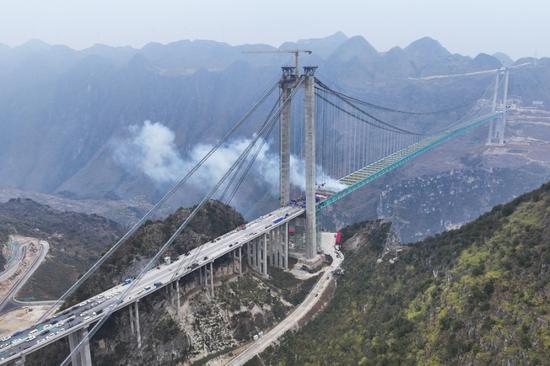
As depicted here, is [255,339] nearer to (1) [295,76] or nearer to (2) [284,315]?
(2) [284,315]

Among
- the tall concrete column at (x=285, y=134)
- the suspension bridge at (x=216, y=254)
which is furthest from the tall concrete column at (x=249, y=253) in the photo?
the tall concrete column at (x=285, y=134)

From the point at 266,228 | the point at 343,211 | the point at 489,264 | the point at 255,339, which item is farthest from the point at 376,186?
the point at 489,264

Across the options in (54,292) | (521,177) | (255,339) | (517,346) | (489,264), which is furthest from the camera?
(521,177)

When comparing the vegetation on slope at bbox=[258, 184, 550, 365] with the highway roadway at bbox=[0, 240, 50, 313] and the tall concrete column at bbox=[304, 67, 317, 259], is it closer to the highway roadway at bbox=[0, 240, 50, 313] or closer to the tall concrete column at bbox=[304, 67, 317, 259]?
the tall concrete column at bbox=[304, 67, 317, 259]

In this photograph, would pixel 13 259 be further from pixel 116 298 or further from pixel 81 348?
pixel 81 348

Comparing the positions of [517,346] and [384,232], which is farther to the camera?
[384,232]

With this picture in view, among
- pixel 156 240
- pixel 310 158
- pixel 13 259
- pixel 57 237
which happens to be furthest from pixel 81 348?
pixel 57 237

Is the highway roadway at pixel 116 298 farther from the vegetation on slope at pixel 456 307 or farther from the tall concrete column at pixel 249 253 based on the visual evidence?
the vegetation on slope at pixel 456 307
